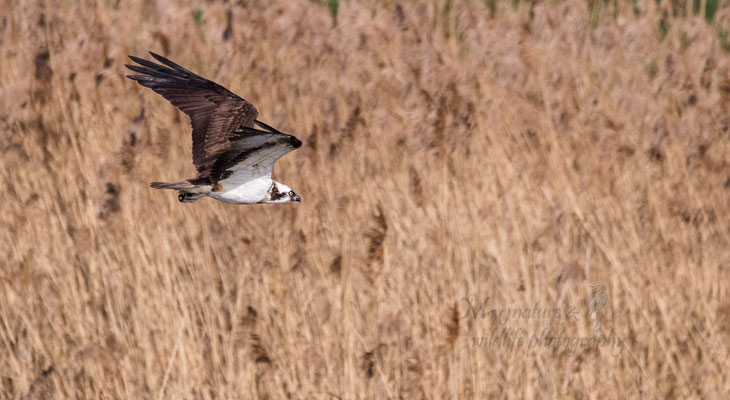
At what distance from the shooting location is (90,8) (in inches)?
184

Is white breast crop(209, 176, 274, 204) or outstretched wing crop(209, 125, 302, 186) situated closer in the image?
outstretched wing crop(209, 125, 302, 186)

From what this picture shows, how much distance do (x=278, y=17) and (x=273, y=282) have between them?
1835 millimetres

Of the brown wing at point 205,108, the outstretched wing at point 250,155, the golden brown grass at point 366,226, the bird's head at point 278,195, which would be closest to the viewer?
the outstretched wing at point 250,155

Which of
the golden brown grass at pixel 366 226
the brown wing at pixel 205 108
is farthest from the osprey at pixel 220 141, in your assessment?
the golden brown grass at pixel 366 226

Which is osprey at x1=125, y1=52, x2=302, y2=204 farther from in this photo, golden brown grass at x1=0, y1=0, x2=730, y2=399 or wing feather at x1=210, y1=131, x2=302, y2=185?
golden brown grass at x1=0, y1=0, x2=730, y2=399

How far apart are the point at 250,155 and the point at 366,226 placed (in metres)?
0.73

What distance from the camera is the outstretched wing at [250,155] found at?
10.5 feet

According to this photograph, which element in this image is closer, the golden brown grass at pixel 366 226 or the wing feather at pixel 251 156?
the wing feather at pixel 251 156

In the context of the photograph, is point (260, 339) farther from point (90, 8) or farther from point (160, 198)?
point (90, 8)

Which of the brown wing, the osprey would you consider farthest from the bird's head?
the brown wing

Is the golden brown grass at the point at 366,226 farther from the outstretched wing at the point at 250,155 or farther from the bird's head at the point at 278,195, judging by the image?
the outstretched wing at the point at 250,155

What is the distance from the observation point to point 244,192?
3.52 m

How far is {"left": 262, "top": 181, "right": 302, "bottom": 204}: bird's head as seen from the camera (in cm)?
363

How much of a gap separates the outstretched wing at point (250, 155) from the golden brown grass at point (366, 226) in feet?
0.74
